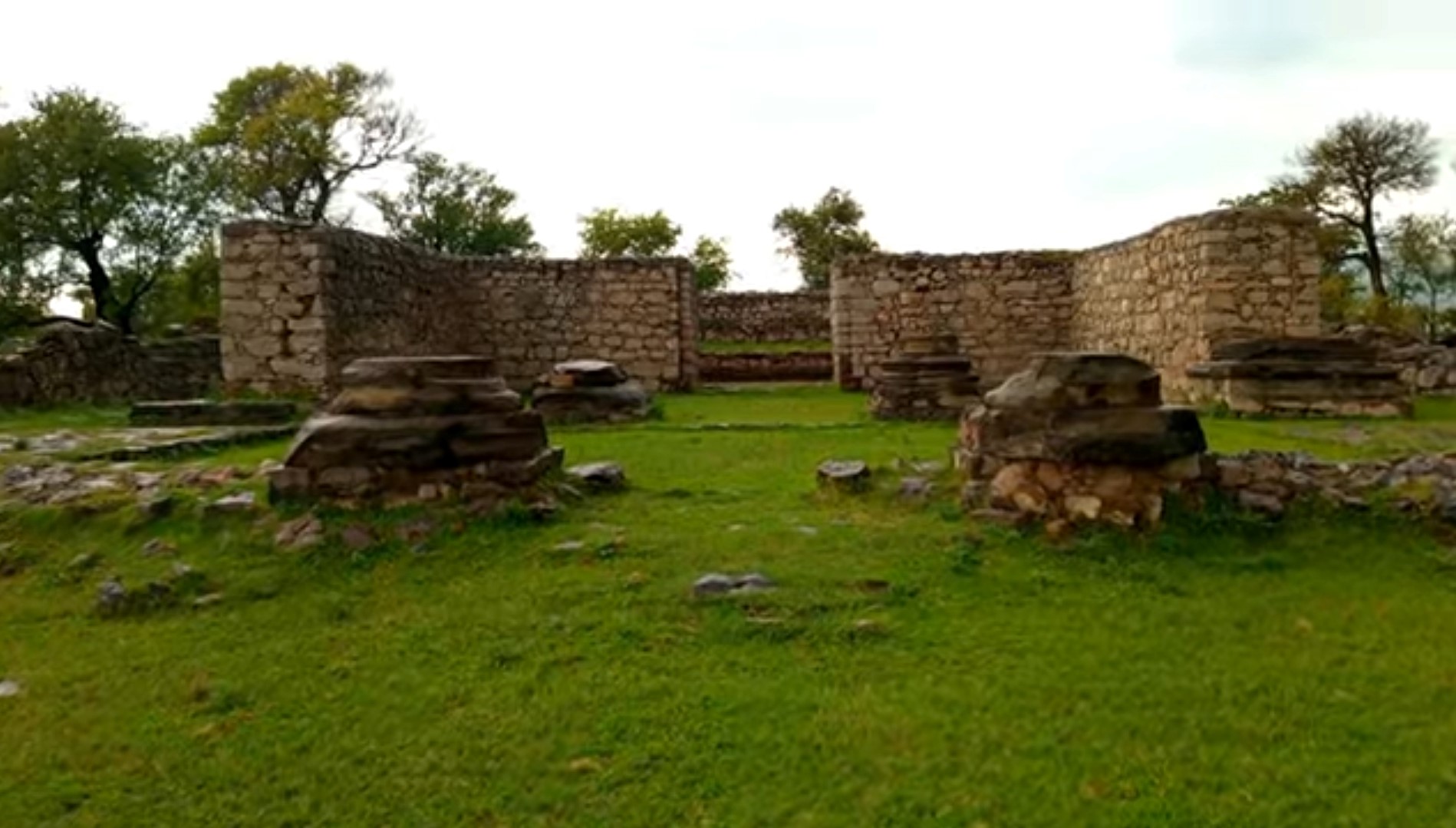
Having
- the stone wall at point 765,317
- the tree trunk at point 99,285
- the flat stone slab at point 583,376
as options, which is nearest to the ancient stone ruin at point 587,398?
the flat stone slab at point 583,376

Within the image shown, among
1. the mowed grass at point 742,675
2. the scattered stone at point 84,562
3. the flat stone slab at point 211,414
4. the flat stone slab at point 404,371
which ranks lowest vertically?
the mowed grass at point 742,675

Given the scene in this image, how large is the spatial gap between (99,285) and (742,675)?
2529cm

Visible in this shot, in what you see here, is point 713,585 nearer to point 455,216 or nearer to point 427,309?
point 427,309

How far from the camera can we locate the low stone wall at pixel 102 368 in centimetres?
1335

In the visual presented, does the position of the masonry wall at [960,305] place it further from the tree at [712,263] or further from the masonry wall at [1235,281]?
the tree at [712,263]

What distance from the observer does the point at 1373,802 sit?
315cm

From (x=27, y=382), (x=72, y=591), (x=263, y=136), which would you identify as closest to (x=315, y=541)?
(x=72, y=591)

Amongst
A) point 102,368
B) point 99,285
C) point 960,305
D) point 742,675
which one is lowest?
point 742,675

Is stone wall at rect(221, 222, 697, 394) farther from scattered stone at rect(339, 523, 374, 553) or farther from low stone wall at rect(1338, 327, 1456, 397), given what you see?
low stone wall at rect(1338, 327, 1456, 397)

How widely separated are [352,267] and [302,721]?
1016cm

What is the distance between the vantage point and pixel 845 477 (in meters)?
6.54

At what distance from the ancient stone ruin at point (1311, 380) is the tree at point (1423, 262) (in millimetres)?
31903

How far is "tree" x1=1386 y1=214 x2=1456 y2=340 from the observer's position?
1549 inches

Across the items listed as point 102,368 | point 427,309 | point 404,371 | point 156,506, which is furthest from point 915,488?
point 102,368
